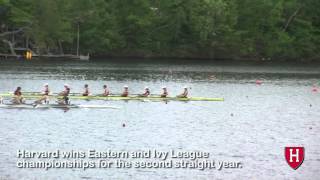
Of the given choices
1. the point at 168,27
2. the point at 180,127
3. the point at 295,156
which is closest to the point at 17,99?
the point at 180,127

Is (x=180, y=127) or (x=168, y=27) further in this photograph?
(x=168, y=27)

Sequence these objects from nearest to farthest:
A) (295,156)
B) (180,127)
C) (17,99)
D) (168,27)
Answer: (295,156) < (180,127) < (17,99) < (168,27)

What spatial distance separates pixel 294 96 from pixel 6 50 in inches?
2108

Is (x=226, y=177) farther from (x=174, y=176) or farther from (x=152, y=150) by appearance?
(x=152, y=150)

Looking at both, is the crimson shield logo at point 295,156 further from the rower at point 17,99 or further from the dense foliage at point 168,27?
the dense foliage at point 168,27

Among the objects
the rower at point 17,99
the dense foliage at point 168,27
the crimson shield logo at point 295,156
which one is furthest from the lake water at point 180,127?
the dense foliage at point 168,27

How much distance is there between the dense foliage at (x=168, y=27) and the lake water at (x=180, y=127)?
2683cm

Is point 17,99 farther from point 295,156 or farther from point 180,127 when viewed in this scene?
point 295,156

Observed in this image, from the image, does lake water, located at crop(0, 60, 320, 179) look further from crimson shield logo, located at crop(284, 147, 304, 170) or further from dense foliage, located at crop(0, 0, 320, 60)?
dense foliage, located at crop(0, 0, 320, 60)

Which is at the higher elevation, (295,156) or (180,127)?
(295,156)

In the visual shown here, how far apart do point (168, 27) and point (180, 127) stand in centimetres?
6860

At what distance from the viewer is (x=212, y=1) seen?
344 feet

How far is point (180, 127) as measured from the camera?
39.7 meters

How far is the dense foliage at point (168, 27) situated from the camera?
96562 millimetres
